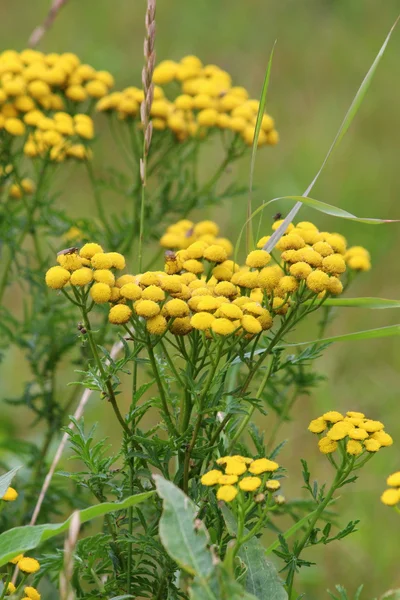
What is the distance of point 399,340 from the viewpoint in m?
5.55

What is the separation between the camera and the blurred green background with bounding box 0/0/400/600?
432 cm

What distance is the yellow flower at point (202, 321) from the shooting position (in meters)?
1.94

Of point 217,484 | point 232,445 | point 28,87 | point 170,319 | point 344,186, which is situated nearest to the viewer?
point 217,484

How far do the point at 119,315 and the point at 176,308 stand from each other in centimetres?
12

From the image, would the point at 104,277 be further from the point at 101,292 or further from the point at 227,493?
the point at 227,493

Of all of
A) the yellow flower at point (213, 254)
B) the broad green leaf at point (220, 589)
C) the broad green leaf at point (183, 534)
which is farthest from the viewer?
the yellow flower at point (213, 254)

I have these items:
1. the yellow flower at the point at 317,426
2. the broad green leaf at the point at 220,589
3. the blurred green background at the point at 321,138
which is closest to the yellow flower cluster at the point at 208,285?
the yellow flower at the point at 317,426

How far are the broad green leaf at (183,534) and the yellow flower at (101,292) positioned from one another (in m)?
0.42

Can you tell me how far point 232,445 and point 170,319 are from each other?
0.36m

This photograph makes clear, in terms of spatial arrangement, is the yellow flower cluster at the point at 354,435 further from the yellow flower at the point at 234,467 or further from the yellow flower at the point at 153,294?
the yellow flower at the point at 153,294

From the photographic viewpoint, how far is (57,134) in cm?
349

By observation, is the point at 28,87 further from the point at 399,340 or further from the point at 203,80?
the point at 399,340

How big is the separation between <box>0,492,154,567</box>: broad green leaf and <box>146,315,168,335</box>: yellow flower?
349 mm

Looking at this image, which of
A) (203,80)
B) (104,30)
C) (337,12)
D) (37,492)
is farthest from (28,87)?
(337,12)
